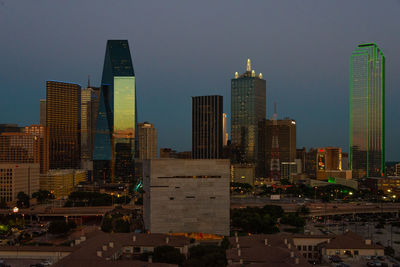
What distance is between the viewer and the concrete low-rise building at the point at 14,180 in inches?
6885

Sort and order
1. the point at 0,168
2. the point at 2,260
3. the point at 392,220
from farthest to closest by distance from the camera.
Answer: the point at 0,168
the point at 392,220
the point at 2,260

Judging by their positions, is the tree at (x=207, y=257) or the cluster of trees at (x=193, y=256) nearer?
the tree at (x=207, y=257)

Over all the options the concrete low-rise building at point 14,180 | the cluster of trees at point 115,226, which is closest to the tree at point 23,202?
the concrete low-rise building at point 14,180

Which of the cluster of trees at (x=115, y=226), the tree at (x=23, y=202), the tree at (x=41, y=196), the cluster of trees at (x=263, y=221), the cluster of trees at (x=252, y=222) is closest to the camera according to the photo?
the cluster of trees at (x=115, y=226)

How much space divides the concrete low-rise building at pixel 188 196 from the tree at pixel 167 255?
91.0ft

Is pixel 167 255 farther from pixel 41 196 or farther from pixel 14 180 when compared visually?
pixel 14 180

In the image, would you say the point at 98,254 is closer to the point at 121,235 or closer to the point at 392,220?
the point at 121,235

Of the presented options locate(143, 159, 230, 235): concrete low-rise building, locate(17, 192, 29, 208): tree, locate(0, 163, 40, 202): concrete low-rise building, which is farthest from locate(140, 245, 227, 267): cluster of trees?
locate(0, 163, 40, 202): concrete low-rise building

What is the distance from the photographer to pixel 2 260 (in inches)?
2534

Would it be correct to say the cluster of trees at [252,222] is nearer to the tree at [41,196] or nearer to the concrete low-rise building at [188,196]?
the concrete low-rise building at [188,196]

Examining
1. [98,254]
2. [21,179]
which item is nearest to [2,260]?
[98,254]

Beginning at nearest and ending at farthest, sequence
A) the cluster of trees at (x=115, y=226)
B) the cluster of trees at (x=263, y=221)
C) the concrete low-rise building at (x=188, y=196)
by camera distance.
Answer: the concrete low-rise building at (x=188, y=196) → the cluster of trees at (x=115, y=226) → the cluster of trees at (x=263, y=221)

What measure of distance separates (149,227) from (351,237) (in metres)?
42.4

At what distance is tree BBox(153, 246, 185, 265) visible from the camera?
64.4 meters
